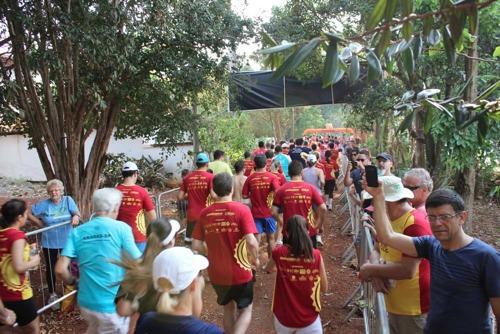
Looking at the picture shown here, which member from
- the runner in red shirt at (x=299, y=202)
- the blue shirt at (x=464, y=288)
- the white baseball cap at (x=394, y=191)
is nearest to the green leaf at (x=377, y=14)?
the blue shirt at (x=464, y=288)

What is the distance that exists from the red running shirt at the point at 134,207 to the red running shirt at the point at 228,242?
5.14 ft

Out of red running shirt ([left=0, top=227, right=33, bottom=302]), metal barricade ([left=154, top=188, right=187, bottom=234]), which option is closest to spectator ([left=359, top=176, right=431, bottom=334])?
red running shirt ([left=0, top=227, right=33, bottom=302])

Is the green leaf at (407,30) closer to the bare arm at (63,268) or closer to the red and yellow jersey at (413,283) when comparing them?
the red and yellow jersey at (413,283)

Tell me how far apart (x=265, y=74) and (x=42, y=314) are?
8.32 metres

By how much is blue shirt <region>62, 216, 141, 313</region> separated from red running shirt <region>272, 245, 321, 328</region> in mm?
1302

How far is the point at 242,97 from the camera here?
11602mm

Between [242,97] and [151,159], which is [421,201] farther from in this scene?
[151,159]

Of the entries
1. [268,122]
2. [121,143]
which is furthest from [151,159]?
[268,122]

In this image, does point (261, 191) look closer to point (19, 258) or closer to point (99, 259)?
point (99, 259)

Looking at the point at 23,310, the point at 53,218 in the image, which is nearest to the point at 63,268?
the point at 23,310

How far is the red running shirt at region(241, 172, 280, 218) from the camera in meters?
6.62

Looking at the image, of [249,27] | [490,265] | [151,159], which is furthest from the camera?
[151,159]

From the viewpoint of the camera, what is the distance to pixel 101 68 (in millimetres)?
7109

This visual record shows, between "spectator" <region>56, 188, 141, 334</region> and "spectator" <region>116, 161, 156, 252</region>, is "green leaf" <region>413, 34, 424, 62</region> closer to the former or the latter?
"spectator" <region>56, 188, 141, 334</region>
